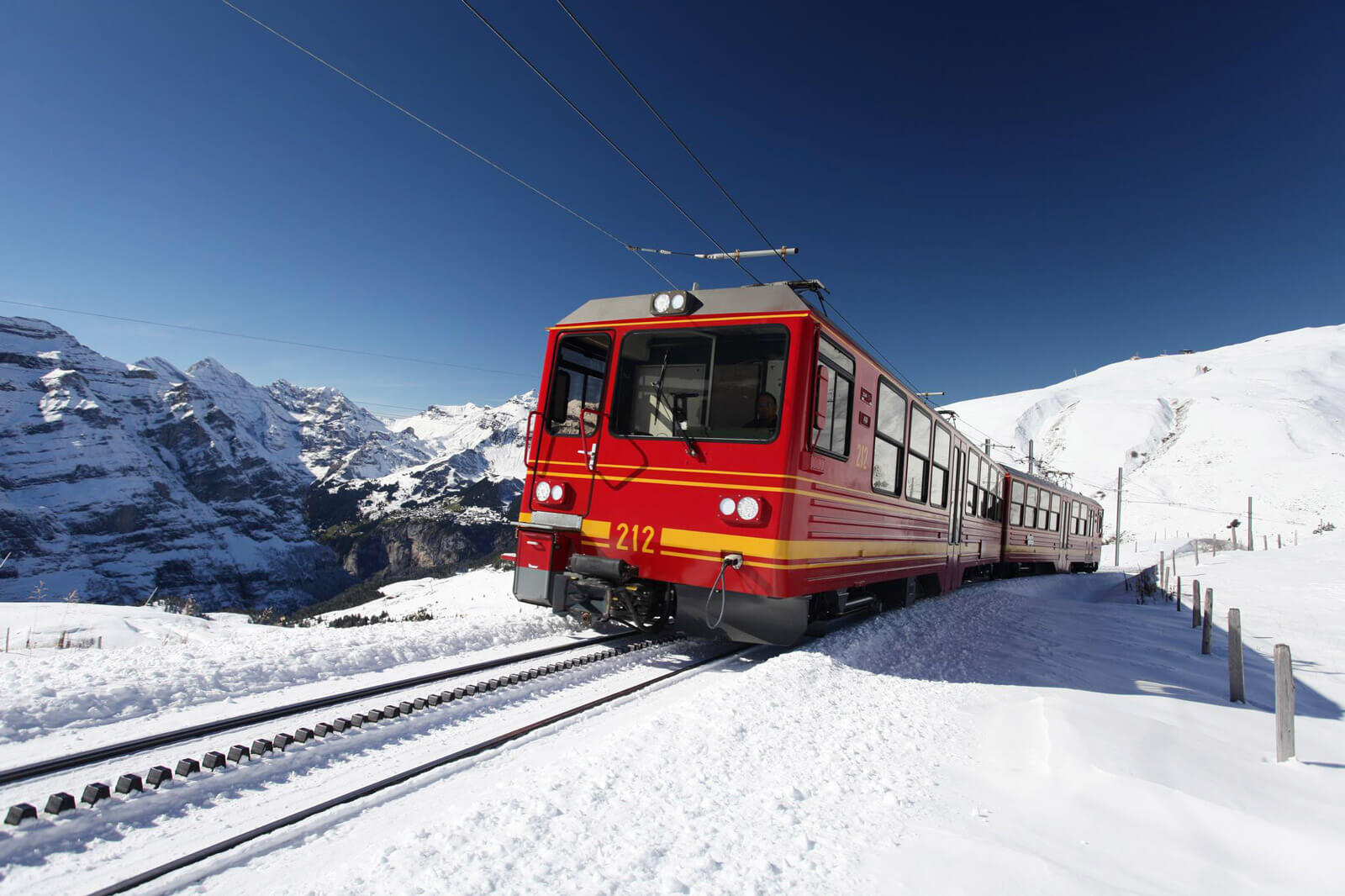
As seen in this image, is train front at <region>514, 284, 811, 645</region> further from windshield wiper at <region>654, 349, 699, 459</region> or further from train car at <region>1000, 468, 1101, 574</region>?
train car at <region>1000, 468, 1101, 574</region>

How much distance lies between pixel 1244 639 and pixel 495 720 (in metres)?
12.6

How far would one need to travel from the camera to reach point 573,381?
705 cm

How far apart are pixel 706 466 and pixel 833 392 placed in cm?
151

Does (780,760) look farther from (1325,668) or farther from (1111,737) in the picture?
(1325,668)

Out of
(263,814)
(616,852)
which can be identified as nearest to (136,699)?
(263,814)

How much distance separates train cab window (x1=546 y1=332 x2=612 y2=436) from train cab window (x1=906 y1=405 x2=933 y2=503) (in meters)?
4.37

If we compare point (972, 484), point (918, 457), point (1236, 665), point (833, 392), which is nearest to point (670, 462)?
point (833, 392)

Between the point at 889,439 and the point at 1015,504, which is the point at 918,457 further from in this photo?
the point at 1015,504

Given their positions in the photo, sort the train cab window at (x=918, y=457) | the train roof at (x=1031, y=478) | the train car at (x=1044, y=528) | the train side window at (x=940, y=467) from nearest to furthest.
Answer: the train cab window at (x=918, y=457), the train side window at (x=940, y=467), the train roof at (x=1031, y=478), the train car at (x=1044, y=528)

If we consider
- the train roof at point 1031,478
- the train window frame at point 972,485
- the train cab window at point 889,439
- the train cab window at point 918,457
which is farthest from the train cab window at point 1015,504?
the train cab window at point 889,439

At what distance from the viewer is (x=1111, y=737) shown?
448 cm

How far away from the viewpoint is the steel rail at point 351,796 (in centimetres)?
244

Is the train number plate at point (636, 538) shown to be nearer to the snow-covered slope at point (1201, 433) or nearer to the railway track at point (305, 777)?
the railway track at point (305, 777)

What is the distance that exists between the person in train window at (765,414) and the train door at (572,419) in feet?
5.33
